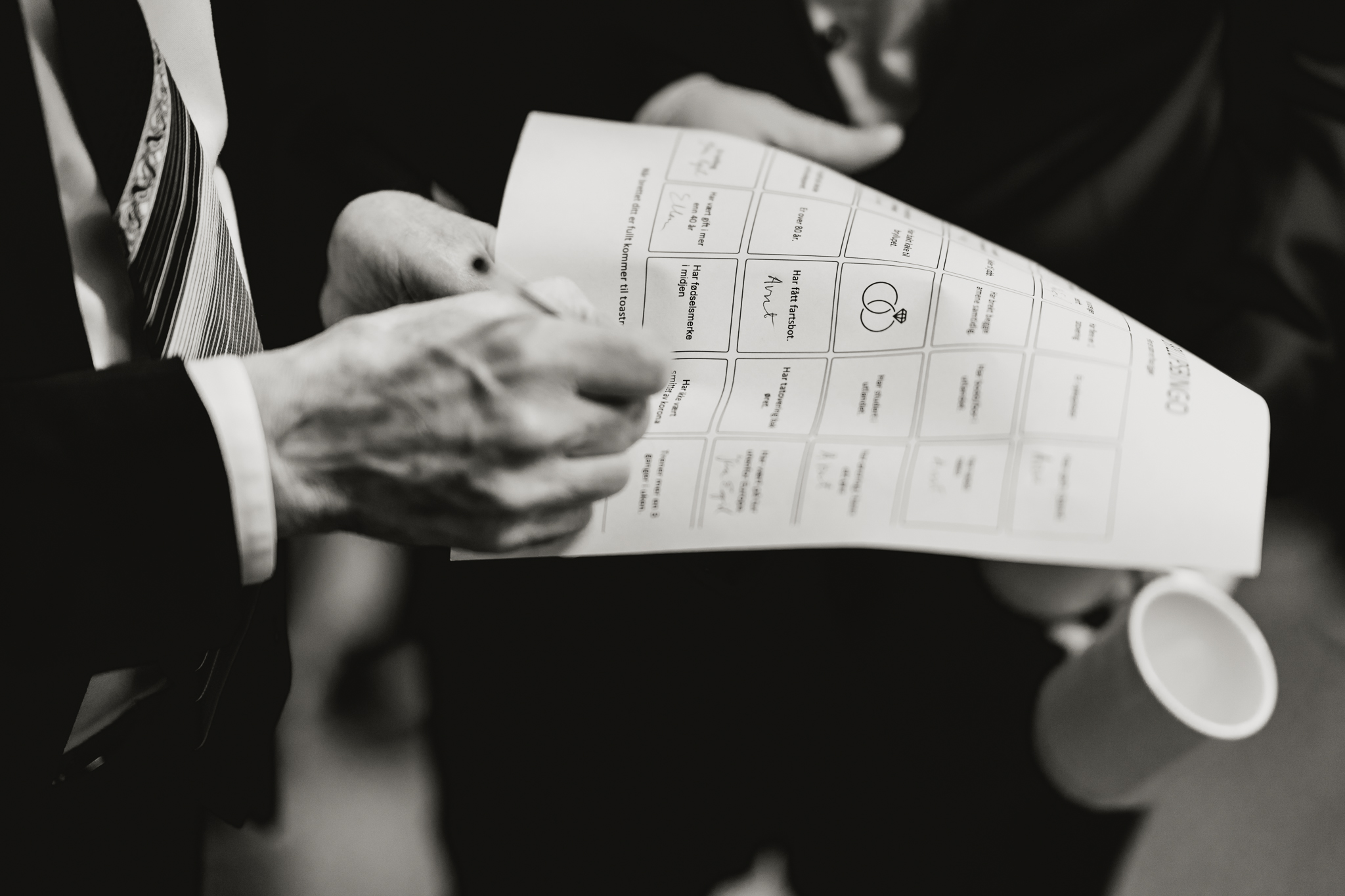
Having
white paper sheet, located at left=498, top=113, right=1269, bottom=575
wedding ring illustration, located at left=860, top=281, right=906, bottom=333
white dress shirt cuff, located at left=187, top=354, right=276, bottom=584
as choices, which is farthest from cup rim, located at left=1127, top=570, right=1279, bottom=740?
white dress shirt cuff, located at left=187, top=354, right=276, bottom=584

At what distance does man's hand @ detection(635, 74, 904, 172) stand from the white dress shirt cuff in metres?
0.43

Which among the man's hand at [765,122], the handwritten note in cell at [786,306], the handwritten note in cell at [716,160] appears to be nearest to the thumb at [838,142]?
the man's hand at [765,122]

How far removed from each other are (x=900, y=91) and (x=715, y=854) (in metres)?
0.67

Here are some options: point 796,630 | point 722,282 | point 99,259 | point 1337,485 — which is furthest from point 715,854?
point 1337,485

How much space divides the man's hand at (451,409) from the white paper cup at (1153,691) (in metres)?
0.31

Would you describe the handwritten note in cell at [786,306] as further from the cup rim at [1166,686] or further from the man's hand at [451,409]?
the cup rim at [1166,686]

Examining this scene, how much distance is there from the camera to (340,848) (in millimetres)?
570

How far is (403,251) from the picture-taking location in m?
0.50

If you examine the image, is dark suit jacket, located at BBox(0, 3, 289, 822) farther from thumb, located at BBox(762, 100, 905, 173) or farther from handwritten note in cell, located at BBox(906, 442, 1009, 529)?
thumb, located at BBox(762, 100, 905, 173)

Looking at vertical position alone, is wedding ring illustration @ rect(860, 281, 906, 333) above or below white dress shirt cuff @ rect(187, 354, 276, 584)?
above

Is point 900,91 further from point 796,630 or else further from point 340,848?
point 340,848

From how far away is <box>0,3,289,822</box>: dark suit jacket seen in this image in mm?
336

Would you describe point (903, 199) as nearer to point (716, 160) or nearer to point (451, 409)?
point (716, 160)

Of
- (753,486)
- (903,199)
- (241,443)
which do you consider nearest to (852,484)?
(753,486)
